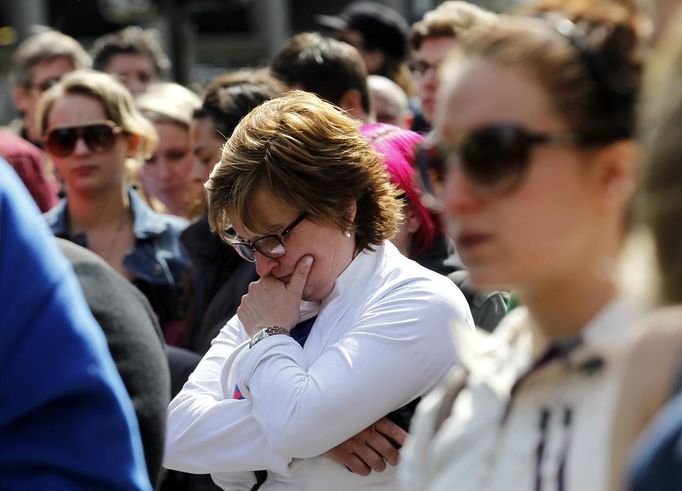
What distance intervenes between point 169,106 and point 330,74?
1.53 meters

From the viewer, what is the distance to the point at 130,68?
8312 millimetres

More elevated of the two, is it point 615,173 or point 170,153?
point 615,173

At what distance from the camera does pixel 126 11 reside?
Result: 811 inches

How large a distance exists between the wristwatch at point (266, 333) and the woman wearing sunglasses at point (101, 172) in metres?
2.22

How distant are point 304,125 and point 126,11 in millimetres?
18126

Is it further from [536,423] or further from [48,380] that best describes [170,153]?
[536,423]

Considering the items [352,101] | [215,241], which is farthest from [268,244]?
[352,101]

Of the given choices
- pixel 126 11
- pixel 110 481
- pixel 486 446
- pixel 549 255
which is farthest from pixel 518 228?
pixel 126 11

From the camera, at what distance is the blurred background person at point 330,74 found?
5246mm

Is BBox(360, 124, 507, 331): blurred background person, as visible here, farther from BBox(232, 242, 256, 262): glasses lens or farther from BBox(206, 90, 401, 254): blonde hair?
BBox(232, 242, 256, 262): glasses lens

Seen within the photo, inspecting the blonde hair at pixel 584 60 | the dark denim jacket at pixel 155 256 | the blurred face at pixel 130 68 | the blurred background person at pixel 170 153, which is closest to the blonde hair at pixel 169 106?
the blurred background person at pixel 170 153

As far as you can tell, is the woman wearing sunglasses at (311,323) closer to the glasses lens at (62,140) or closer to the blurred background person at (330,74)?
the blurred background person at (330,74)

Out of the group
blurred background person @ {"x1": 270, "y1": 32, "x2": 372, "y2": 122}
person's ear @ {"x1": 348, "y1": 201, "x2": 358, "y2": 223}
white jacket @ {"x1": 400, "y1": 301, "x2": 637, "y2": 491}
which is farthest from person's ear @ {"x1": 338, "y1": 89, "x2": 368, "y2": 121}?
white jacket @ {"x1": 400, "y1": 301, "x2": 637, "y2": 491}

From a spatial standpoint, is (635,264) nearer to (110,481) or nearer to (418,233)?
(110,481)
